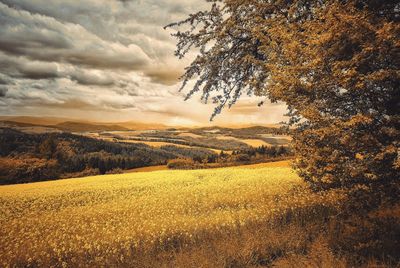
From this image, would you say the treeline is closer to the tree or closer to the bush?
the bush

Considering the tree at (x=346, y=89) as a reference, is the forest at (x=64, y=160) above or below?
below

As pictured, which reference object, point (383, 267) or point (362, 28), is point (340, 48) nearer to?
point (362, 28)

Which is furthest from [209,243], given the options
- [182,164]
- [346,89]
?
[182,164]

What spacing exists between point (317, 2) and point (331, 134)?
390 centimetres

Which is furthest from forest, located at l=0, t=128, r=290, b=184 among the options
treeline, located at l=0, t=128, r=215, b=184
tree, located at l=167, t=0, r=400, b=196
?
→ tree, located at l=167, t=0, r=400, b=196

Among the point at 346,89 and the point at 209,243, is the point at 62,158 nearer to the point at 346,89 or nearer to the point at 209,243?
the point at 209,243

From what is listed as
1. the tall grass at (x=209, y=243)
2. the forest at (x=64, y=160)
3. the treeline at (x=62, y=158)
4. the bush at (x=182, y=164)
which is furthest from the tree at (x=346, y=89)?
the treeline at (x=62, y=158)

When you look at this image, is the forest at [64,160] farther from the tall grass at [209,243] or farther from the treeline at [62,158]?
the tall grass at [209,243]

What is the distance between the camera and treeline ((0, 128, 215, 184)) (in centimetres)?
5669

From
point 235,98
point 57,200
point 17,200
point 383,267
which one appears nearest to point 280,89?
point 383,267

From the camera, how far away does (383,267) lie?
5.17 m

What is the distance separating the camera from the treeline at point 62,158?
56688 mm

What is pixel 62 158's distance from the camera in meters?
76.0

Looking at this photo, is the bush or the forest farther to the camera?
the bush
